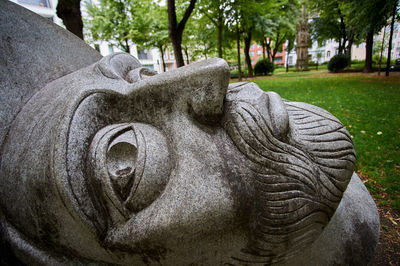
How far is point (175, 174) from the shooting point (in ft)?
4.78

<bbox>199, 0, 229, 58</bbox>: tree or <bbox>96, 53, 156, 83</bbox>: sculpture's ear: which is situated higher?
<bbox>199, 0, 229, 58</bbox>: tree

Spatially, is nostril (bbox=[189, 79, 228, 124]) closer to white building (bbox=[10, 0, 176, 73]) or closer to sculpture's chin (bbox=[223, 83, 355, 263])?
sculpture's chin (bbox=[223, 83, 355, 263])

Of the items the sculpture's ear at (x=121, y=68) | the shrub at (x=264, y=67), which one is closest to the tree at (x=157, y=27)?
the shrub at (x=264, y=67)

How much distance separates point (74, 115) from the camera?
146 cm

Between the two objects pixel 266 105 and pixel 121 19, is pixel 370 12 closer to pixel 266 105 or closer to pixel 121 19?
pixel 266 105

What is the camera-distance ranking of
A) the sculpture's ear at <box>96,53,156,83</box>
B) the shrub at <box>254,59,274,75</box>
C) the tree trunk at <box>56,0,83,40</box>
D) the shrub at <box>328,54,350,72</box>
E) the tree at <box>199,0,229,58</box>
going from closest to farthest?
1. the sculpture's ear at <box>96,53,156,83</box>
2. the tree trunk at <box>56,0,83,40</box>
3. the tree at <box>199,0,229,58</box>
4. the shrub at <box>328,54,350,72</box>
5. the shrub at <box>254,59,274,75</box>

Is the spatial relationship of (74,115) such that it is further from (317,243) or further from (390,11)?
(390,11)

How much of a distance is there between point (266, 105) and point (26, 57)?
255 centimetres

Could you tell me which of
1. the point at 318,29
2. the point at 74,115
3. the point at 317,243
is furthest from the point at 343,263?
the point at 318,29

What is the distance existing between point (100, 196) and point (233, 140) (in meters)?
0.93

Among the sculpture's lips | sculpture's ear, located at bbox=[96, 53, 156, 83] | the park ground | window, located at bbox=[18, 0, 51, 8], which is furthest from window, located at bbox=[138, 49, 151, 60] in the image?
the sculpture's lips

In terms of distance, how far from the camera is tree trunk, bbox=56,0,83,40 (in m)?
5.78

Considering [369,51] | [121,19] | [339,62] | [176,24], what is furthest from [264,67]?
[176,24]

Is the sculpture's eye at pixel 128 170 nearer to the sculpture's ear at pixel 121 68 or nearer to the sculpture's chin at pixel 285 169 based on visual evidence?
the sculpture's chin at pixel 285 169
